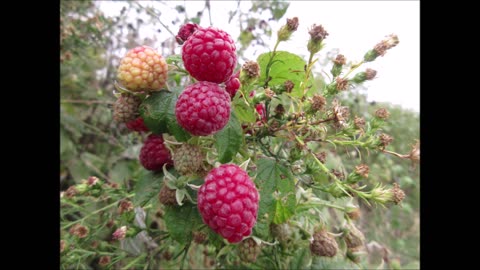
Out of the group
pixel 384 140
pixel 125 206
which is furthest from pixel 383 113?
pixel 125 206

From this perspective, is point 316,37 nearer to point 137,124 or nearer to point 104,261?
point 137,124

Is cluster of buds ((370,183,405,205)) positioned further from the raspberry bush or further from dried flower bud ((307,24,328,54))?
dried flower bud ((307,24,328,54))

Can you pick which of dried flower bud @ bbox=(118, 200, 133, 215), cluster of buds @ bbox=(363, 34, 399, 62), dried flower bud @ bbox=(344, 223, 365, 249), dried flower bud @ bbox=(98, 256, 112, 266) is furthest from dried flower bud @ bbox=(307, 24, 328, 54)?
dried flower bud @ bbox=(98, 256, 112, 266)

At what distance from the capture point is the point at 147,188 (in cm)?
86

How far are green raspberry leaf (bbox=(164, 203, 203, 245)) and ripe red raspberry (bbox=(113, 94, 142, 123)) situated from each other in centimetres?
21

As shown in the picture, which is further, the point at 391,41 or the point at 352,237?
the point at 352,237

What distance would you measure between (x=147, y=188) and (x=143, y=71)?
27cm

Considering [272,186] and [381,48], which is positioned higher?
[381,48]

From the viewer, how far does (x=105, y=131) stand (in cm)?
181

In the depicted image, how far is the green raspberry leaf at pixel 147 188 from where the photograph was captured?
Result: 84 centimetres
